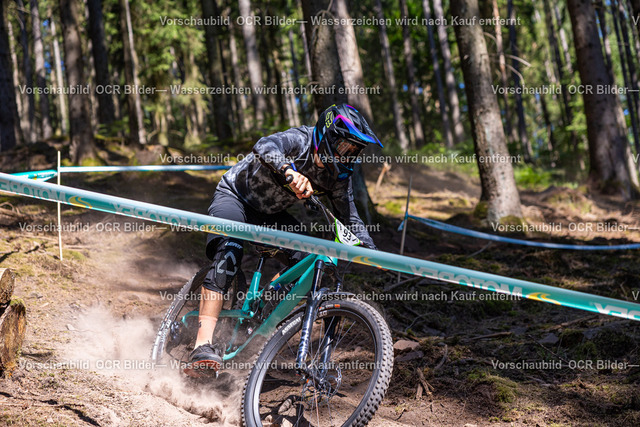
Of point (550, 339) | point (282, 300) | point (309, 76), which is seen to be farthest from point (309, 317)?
point (309, 76)

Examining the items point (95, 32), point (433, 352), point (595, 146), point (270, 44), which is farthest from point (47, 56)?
point (433, 352)

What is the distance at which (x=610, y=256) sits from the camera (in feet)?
26.9

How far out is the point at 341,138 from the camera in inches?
138

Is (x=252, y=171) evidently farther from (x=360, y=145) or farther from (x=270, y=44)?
(x=270, y=44)

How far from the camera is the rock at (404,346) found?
4.78 m

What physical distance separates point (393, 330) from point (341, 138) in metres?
2.57

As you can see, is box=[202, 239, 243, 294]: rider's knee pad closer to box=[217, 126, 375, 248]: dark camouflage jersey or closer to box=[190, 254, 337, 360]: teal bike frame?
box=[190, 254, 337, 360]: teal bike frame

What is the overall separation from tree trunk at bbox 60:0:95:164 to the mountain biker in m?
8.95

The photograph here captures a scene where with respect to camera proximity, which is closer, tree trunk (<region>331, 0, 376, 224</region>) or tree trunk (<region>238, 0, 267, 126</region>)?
tree trunk (<region>331, 0, 376, 224</region>)

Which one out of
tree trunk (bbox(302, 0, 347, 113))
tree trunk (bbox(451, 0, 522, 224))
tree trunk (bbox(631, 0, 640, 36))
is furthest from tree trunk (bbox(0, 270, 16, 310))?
tree trunk (bbox(631, 0, 640, 36))

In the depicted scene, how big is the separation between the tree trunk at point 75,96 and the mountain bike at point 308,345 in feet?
30.2

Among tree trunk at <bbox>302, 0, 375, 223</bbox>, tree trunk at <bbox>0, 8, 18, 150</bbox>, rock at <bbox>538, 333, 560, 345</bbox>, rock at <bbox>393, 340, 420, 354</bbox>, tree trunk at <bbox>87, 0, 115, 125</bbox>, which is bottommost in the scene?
rock at <bbox>538, 333, 560, 345</bbox>

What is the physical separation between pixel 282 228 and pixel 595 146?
11.9 metres

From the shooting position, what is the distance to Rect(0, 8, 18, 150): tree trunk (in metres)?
13.5
